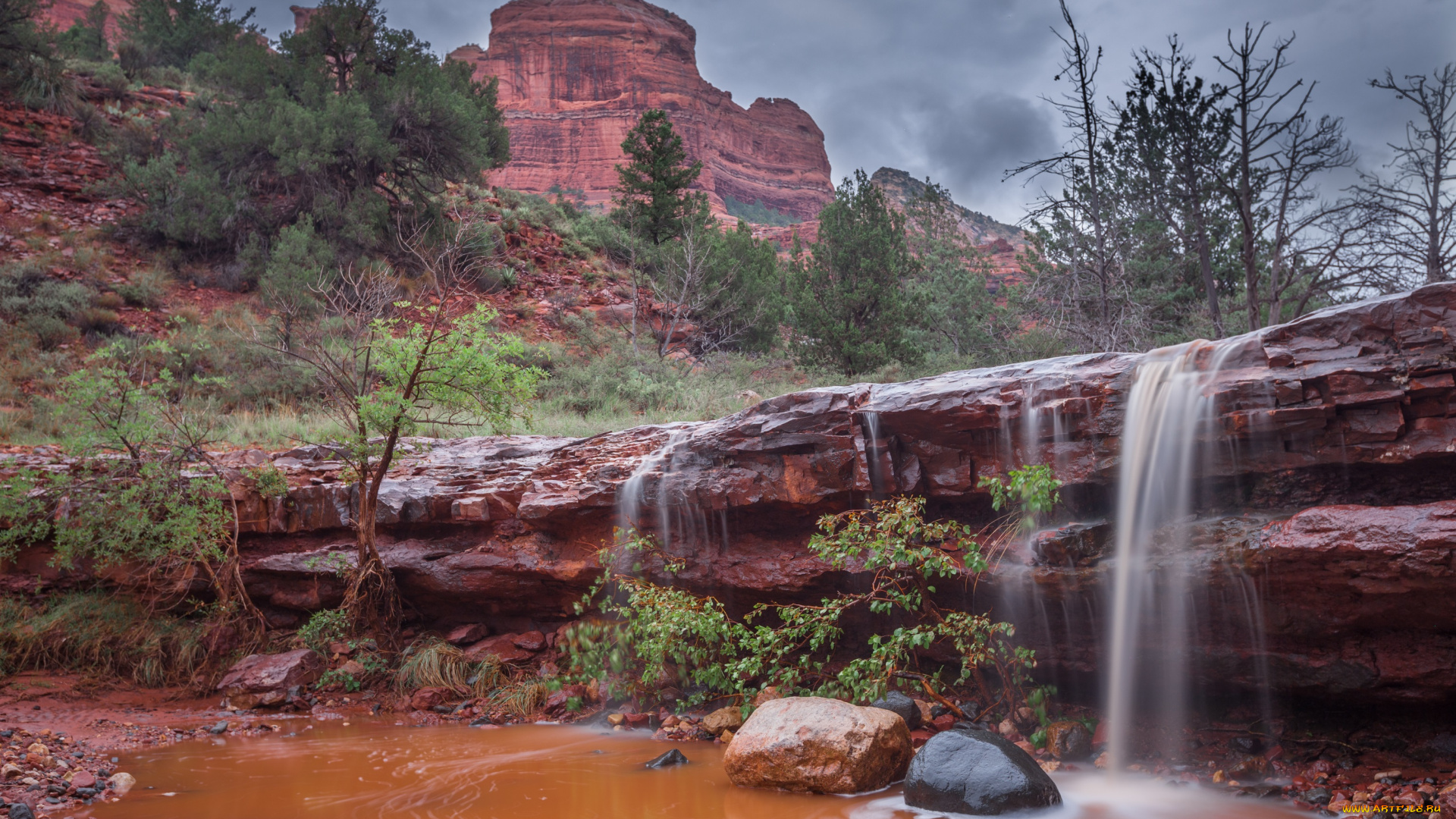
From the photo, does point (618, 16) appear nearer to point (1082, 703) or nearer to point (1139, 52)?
point (1139, 52)

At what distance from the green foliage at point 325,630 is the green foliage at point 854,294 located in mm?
11976

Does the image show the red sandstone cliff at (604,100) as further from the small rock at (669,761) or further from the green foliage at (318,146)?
Answer: the small rock at (669,761)

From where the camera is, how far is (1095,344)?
35.6 ft

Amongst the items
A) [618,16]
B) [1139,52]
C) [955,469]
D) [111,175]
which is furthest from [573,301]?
[618,16]

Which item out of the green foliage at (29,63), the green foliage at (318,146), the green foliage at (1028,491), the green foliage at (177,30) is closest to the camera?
the green foliage at (1028,491)

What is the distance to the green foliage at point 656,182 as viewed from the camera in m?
23.2

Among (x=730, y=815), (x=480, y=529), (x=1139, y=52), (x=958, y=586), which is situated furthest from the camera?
(x=1139, y=52)

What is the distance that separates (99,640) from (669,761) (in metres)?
7.03

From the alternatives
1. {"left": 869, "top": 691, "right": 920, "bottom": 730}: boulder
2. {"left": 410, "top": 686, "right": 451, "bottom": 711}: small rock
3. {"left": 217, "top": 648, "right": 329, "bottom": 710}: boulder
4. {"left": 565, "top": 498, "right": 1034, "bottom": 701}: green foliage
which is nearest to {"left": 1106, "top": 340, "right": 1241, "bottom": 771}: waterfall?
{"left": 565, "top": 498, "right": 1034, "bottom": 701}: green foliage

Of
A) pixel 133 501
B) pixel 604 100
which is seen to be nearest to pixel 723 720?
pixel 133 501

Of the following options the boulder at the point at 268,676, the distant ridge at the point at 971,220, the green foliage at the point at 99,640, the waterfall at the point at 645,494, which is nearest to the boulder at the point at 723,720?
the waterfall at the point at 645,494

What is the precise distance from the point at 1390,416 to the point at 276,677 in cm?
1022

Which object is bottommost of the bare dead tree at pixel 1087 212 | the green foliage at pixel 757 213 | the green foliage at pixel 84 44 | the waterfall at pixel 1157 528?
the waterfall at pixel 1157 528

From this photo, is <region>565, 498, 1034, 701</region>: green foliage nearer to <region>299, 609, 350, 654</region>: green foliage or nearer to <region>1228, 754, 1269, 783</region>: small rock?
<region>1228, 754, 1269, 783</region>: small rock
